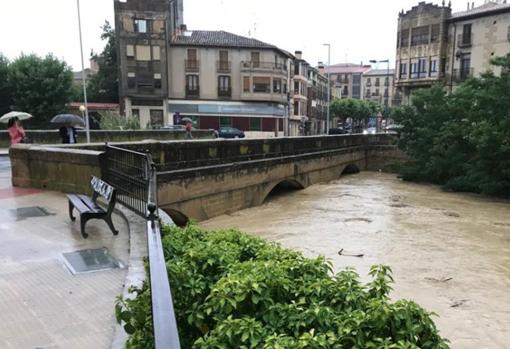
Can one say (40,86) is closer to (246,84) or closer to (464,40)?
(246,84)

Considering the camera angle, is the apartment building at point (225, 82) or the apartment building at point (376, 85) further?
the apartment building at point (376, 85)

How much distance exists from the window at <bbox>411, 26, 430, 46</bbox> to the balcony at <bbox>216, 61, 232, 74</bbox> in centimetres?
2250

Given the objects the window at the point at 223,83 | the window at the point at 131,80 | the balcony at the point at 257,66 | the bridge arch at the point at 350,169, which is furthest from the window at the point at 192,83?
the bridge arch at the point at 350,169

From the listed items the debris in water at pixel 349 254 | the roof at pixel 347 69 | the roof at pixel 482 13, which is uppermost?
the roof at pixel 347 69

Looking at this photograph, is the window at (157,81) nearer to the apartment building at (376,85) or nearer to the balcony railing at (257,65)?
the balcony railing at (257,65)

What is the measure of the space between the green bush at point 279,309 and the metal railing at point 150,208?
412 millimetres

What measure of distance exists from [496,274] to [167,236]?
29.0 ft

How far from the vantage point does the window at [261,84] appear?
5359 centimetres

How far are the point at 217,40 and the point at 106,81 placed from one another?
15487 millimetres

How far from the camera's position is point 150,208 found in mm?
3654

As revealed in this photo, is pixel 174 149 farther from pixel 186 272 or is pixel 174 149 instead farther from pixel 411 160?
pixel 411 160

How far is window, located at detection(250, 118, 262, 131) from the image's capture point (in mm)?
53906

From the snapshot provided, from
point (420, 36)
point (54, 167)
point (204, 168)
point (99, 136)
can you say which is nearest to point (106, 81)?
point (99, 136)

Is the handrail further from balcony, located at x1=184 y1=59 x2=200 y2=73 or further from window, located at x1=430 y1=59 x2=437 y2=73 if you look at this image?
window, located at x1=430 y1=59 x2=437 y2=73
